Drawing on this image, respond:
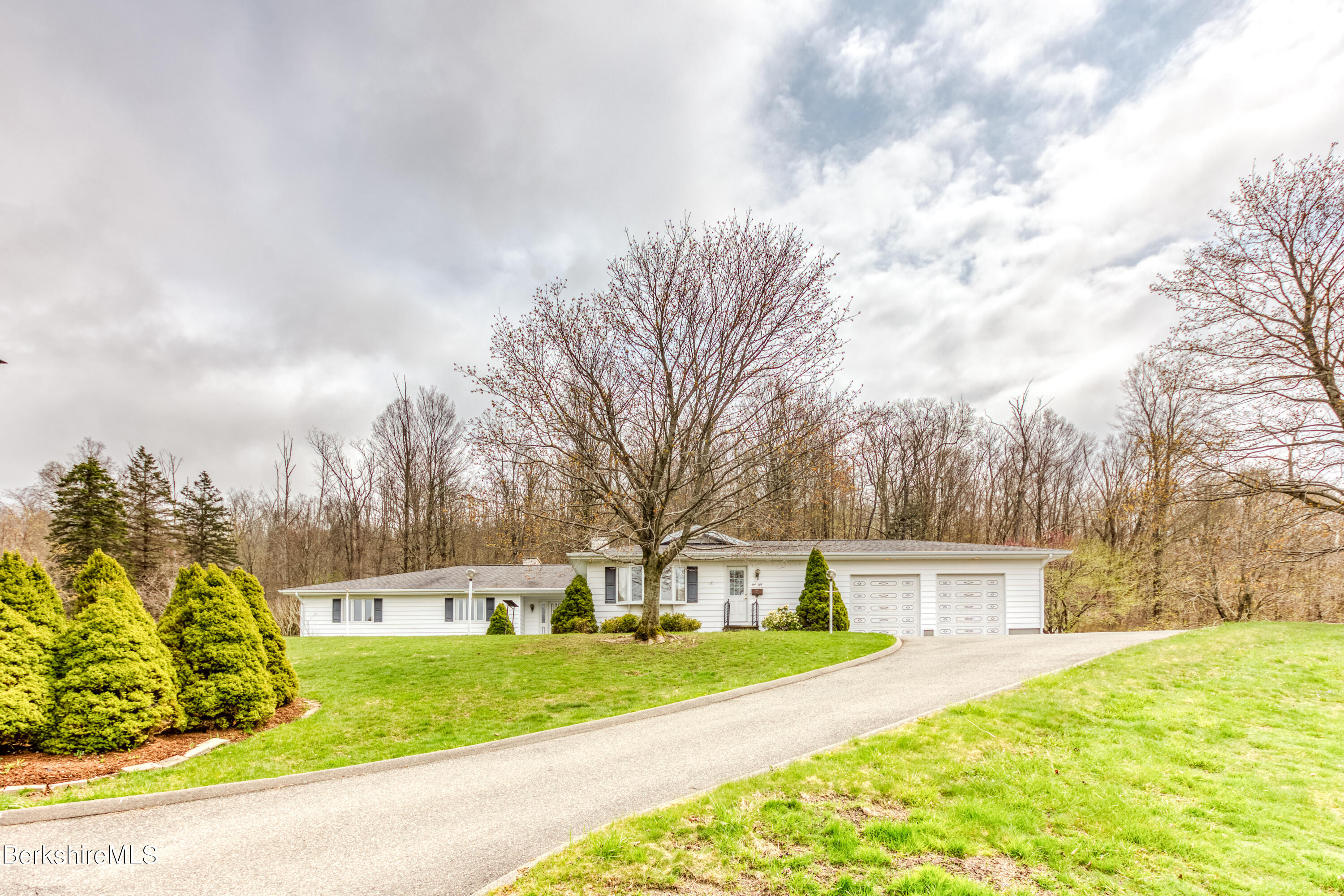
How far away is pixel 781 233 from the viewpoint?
14.7 m

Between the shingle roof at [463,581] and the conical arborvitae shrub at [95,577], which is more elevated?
the conical arborvitae shrub at [95,577]

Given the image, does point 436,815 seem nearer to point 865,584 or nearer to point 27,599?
point 27,599

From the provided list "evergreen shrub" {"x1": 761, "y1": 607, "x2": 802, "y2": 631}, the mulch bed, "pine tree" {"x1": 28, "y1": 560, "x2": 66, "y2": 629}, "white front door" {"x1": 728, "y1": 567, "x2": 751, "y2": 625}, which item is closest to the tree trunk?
"evergreen shrub" {"x1": 761, "y1": 607, "x2": 802, "y2": 631}

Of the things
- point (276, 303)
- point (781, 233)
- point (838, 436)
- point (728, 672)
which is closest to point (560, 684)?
point (728, 672)

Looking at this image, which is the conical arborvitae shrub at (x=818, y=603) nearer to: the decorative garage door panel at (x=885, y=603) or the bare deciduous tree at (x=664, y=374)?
the decorative garage door panel at (x=885, y=603)

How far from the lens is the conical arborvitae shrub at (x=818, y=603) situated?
18.3 m

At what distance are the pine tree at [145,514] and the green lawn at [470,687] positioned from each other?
20281 mm

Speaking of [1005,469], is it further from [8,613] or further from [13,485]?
[13,485]

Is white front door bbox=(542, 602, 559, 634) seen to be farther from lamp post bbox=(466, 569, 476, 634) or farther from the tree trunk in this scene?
the tree trunk

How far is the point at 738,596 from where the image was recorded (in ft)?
67.2

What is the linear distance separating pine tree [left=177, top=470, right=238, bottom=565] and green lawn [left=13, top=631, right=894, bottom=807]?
2052cm

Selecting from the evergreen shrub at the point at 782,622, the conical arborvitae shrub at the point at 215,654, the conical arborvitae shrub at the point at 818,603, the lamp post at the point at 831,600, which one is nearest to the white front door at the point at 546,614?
the evergreen shrub at the point at 782,622

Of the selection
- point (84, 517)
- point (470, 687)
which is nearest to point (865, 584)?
point (470, 687)

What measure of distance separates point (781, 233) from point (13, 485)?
55.7m
